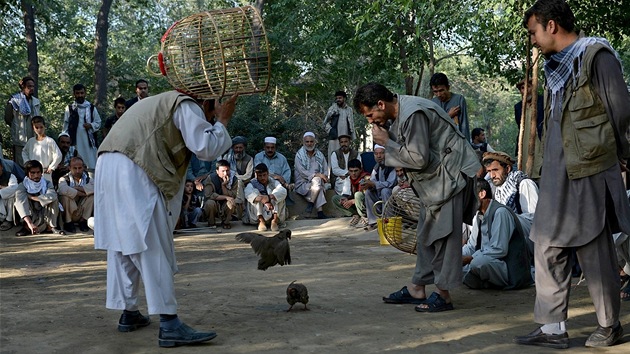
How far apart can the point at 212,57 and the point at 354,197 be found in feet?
25.3

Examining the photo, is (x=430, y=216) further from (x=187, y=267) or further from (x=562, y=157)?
(x=187, y=267)

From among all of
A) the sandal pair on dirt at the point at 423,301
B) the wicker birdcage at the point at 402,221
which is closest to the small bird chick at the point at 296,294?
the sandal pair on dirt at the point at 423,301

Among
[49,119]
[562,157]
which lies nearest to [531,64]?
[562,157]

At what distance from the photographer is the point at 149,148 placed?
204 inches

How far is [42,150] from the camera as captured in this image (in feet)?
43.8

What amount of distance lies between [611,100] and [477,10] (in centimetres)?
717

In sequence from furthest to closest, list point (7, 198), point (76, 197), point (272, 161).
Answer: point (272, 161) → point (76, 197) → point (7, 198)

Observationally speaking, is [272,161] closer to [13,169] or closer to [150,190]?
[13,169]

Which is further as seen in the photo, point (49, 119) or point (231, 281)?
point (49, 119)

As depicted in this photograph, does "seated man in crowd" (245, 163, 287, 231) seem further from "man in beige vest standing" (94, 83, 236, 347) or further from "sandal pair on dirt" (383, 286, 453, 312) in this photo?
"man in beige vest standing" (94, 83, 236, 347)

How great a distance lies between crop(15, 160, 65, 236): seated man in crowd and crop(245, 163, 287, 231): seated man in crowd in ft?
9.81

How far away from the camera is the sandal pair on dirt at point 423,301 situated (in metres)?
6.25

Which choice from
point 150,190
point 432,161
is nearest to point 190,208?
point 432,161

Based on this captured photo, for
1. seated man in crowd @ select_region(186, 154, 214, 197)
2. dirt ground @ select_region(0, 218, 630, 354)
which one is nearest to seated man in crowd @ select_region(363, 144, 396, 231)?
dirt ground @ select_region(0, 218, 630, 354)
